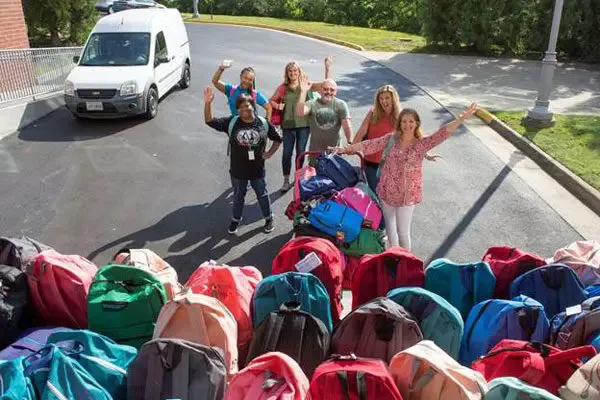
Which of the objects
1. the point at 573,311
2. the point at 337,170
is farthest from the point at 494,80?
the point at 573,311

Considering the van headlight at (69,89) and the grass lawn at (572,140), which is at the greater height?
the van headlight at (69,89)

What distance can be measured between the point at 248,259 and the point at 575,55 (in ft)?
60.2

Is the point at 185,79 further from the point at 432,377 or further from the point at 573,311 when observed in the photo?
the point at 432,377

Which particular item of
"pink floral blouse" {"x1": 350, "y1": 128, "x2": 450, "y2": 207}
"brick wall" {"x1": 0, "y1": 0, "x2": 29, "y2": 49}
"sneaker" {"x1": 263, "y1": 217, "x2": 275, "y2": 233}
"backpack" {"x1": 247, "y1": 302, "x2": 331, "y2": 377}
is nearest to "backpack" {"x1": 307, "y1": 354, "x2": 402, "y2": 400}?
"backpack" {"x1": 247, "y1": 302, "x2": 331, "y2": 377}

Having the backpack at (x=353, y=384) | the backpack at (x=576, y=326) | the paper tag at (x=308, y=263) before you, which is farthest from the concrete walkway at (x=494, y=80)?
the backpack at (x=353, y=384)

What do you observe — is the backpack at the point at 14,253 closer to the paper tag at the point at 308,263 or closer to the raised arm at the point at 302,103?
the paper tag at the point at 308,263

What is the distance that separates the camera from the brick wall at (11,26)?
1425 centimetres

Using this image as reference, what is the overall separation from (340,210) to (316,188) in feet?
1.66

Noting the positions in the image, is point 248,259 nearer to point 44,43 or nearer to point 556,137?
point 556,137

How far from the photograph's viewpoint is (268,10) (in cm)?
3834

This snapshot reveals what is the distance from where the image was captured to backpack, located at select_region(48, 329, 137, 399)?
3375 mm

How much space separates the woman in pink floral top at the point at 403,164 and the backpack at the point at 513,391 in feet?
9.88

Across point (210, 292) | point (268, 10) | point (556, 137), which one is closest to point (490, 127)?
point (556, 137)

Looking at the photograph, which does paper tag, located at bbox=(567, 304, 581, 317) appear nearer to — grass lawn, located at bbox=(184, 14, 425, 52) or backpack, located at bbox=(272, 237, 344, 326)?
backpack, located at bbox=(272, 237, 344, 326)
